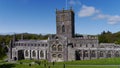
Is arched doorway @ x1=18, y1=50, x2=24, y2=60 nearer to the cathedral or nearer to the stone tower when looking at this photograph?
the cathedral

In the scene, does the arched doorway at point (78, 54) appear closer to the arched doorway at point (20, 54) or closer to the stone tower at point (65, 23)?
the stone tower at point (65, 23)

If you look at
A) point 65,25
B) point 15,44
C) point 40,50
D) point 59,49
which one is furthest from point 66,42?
point 15,44

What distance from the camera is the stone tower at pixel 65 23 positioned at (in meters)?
74.9

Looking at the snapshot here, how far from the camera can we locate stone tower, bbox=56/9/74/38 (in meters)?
74.9

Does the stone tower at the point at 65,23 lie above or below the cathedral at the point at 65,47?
above

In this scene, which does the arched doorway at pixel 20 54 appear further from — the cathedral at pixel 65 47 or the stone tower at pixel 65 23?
the stone tower at pixel 65 23

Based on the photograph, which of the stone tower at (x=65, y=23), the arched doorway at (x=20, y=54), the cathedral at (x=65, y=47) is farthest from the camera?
the arched doorway at (x=20, y=54)

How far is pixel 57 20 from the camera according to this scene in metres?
76.2

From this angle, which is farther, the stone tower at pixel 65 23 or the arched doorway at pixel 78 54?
the stone tower at pixel 65 23

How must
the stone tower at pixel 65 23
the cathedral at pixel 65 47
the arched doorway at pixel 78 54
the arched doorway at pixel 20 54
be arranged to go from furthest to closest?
1. the arched doorway at pixel 20 54
2. the stone tower at pixel 65 23
3. the arched doorway at pixel 78 54
4. the cathedral at pixel 65 47

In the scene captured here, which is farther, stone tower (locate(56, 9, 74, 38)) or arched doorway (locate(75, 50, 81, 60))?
stone tower (locate(56, 9, 74, 38))

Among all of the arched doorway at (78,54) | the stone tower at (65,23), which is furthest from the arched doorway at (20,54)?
the arched doorway at (78,54)

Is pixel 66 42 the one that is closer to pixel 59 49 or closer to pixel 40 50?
pixel 59 49

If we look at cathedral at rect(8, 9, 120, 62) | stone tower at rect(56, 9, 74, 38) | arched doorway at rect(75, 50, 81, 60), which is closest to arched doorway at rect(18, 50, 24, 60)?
cathedral at rect(8, 9, 120, 62)
